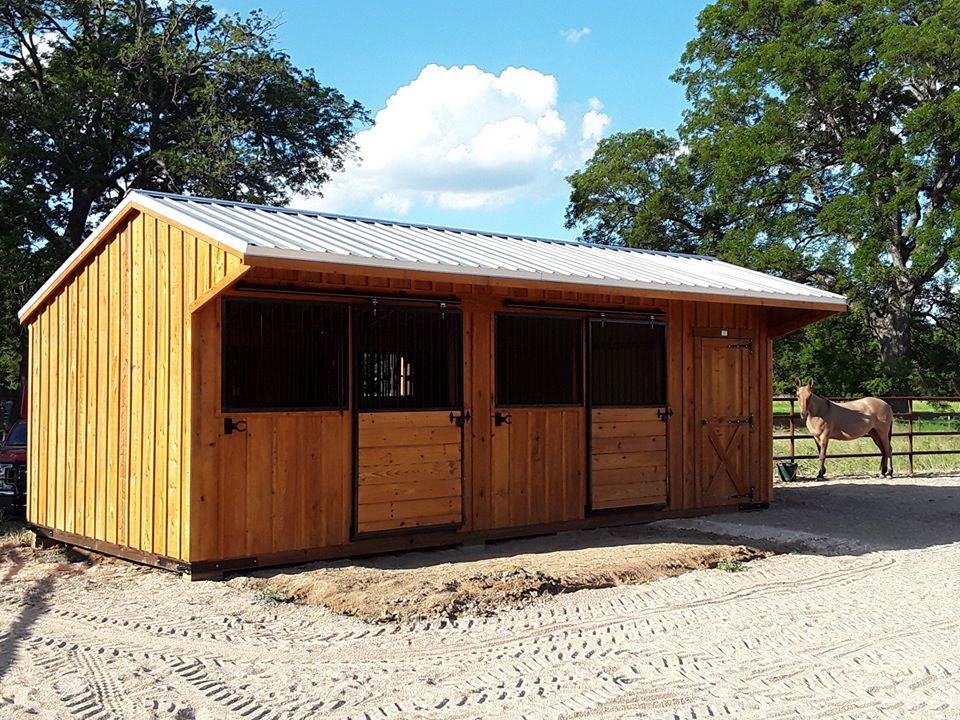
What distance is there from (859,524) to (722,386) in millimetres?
1964

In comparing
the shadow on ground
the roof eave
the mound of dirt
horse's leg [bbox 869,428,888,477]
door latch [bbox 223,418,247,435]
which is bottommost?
the shadow on ground

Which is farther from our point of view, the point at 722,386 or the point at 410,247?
the point at 722,386

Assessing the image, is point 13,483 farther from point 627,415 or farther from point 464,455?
point 627,415

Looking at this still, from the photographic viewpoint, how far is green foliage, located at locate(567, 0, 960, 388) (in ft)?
80.1

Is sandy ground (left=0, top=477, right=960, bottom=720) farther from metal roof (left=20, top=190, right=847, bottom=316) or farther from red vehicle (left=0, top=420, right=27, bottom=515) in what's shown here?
red vehicle (left=0, top=420, right=27, bottom=515)

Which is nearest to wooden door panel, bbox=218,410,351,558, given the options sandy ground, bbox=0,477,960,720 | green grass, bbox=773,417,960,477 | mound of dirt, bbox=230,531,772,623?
mound of dirt, bbox=230,531,772,623

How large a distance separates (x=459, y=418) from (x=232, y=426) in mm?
2057

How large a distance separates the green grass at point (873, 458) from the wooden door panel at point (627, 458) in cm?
590

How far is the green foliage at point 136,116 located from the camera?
2184cm

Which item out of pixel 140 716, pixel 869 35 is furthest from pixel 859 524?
pixel 869 35

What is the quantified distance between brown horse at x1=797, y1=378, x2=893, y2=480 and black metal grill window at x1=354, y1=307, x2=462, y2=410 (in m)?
8.26

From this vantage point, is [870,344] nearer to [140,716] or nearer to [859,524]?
[859,524]

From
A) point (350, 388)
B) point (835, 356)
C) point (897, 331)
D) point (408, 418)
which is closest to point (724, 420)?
point (408, 418)

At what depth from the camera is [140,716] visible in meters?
4.29
